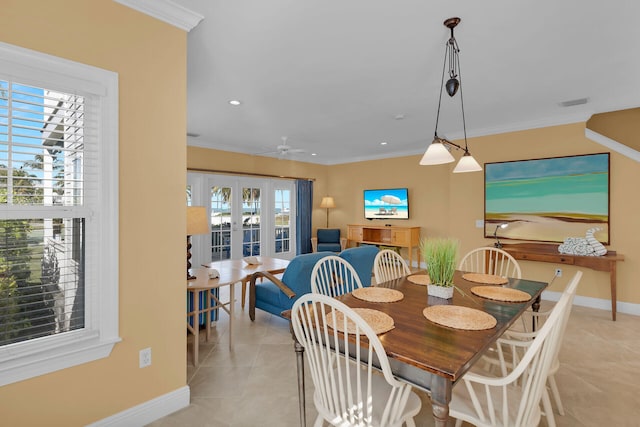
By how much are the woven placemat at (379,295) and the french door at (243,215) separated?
4.45 metres

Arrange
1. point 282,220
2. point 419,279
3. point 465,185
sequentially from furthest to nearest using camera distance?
point 282,220, point 465,185, point 419,279

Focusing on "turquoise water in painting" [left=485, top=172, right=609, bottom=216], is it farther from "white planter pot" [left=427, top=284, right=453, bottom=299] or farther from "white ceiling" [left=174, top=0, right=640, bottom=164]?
"white planter pot" [left=427, top=284, right=453, bottom=299]

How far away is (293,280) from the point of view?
297 cm

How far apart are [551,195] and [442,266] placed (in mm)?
3246

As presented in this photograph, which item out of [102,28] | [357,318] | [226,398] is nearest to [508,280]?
[357,318]

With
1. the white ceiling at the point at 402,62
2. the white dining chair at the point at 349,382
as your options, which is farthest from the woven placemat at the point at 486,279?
the white ceiling at the point at 402,62

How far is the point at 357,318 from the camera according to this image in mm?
1157

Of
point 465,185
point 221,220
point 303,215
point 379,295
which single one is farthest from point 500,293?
point 303,215

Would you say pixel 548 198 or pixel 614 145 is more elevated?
pixel 614 145

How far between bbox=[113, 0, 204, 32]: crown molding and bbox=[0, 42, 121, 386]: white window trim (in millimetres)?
444

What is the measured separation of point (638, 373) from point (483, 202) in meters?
2.65

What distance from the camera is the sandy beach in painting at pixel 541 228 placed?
389cm

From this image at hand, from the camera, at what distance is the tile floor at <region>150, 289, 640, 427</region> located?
6.29 ft

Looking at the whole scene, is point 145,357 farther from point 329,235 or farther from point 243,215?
point 329,235
